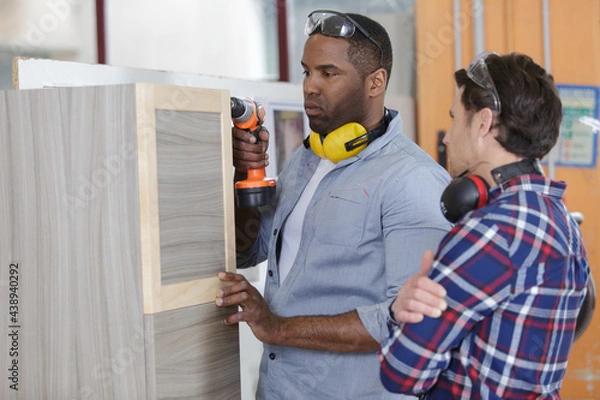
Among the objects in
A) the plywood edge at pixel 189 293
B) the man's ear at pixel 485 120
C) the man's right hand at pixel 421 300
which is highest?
the man's ear at pixel 485 120

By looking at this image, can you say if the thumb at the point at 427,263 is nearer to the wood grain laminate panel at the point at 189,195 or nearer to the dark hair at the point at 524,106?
the dark hair at the point at 524,106

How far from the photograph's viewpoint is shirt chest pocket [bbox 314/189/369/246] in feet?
5.38

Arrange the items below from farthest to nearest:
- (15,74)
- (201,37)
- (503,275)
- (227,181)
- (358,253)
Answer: (201,37) < (15,74) < (358,253) < (227,181) < (503,275)

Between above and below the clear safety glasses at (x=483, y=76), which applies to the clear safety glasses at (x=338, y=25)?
above

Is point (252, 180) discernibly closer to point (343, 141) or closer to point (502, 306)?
point (343, 141)

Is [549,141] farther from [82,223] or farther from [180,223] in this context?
[82,223]

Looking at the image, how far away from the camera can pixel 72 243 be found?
4.48ft

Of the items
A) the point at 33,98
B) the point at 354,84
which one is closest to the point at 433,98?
the point at 354,84

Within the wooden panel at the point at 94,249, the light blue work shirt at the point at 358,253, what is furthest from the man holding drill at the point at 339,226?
the wooden panel at the point at 94,249

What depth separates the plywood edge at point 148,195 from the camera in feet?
4.27

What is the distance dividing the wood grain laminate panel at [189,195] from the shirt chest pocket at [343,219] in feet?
0.90

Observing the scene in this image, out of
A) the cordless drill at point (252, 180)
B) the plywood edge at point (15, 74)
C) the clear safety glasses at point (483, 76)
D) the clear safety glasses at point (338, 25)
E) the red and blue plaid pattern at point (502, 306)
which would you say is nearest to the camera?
the red and blue plaid pattern at point (502, 306)

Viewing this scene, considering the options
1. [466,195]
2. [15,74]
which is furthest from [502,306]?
[15,74]

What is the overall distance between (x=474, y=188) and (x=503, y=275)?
159 millimetres
